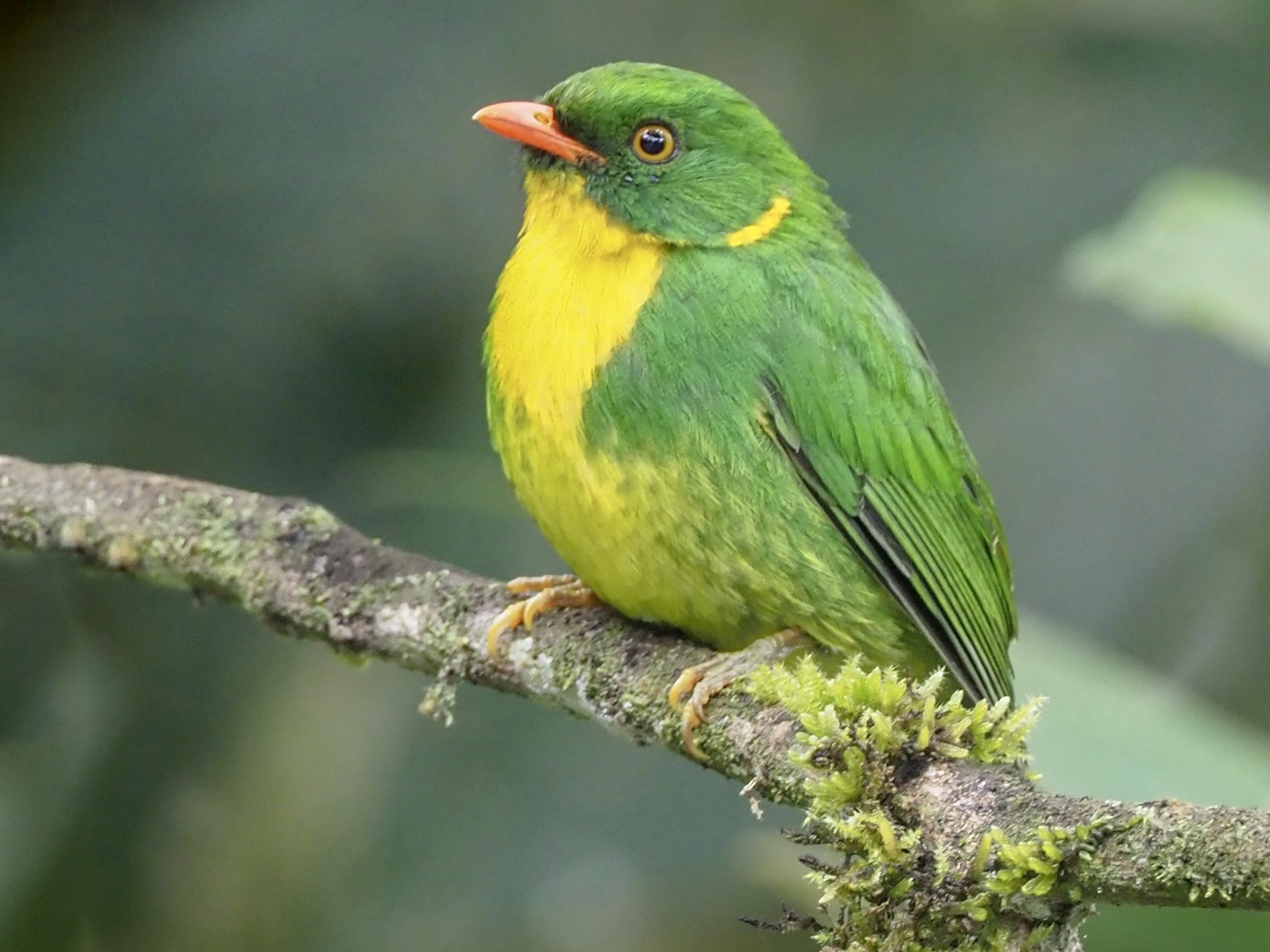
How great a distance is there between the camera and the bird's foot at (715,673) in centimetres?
266

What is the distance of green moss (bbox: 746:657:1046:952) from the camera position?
1.94m

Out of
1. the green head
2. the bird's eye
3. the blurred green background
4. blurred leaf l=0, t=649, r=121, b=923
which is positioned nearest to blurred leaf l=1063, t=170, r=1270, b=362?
the blurred green background

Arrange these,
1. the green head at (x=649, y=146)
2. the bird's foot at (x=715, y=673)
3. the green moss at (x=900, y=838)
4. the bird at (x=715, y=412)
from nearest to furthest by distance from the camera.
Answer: the green moss at (x=900, y=838), the bird's foot at (x=715, y=673), the bird at (x=715, y=412), the green head at (x=649, y=146)

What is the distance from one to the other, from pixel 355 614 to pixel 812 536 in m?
0.96

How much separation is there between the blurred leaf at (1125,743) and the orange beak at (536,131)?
1.42 m

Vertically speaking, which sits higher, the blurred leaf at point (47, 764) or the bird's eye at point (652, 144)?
the bird's eye at point (652, 144)

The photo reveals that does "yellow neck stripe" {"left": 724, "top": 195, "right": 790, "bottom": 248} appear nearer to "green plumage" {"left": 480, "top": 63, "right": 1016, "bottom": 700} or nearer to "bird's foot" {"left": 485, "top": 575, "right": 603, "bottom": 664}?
"green plumage" {"left": 480, "top": 63, "right": 1016, "bottom": 700}

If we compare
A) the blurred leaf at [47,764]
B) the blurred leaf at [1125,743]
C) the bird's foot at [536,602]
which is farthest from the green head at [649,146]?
the blurred leaf at [47,764]

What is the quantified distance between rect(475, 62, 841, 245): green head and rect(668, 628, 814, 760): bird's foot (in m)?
0.84

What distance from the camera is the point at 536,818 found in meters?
4.02

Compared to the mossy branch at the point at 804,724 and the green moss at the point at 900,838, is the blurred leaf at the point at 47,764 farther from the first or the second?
the green moss at the point at 900,838

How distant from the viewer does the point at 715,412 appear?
115 inches

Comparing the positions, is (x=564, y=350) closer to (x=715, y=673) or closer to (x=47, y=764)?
(x=715, y=673)

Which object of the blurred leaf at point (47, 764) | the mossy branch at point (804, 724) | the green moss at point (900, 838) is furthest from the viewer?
the blurred leaf at point (47, 764)
